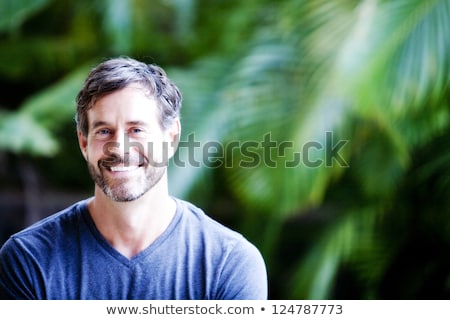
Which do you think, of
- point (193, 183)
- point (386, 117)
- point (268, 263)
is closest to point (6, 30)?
point (193, 183)

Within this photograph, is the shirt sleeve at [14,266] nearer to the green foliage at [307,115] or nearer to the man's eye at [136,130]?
the man's eye at [136,130]

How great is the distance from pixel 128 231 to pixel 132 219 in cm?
1

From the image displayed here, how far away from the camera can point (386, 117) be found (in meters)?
1.27

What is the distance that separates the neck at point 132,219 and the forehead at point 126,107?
0.27 feet

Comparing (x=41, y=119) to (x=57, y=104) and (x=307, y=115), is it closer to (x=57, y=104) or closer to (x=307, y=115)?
(x=57, y=104)

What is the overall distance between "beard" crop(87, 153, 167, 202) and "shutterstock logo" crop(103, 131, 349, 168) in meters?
0.51

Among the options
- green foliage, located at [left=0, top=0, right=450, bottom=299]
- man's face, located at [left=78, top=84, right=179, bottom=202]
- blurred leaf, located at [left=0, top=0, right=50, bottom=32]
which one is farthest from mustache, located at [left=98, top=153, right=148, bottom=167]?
blurred leaf, located at [left=0, top=0, right=50, bottom=32]

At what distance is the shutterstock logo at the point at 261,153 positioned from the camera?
4.18ft

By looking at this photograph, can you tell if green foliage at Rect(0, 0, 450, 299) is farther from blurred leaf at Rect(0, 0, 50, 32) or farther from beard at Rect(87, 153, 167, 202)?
beard at Rect(87, 153, 167, 202)

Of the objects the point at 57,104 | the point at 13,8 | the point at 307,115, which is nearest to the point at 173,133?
the point at 307,115

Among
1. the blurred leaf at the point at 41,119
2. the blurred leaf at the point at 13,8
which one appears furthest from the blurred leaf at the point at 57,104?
the blurred leaf at the point at 13,8

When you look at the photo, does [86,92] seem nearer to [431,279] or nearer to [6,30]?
[431,279]

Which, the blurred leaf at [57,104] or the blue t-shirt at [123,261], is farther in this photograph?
the blurred leaf at [57,104]

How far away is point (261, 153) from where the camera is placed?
4.59ft
